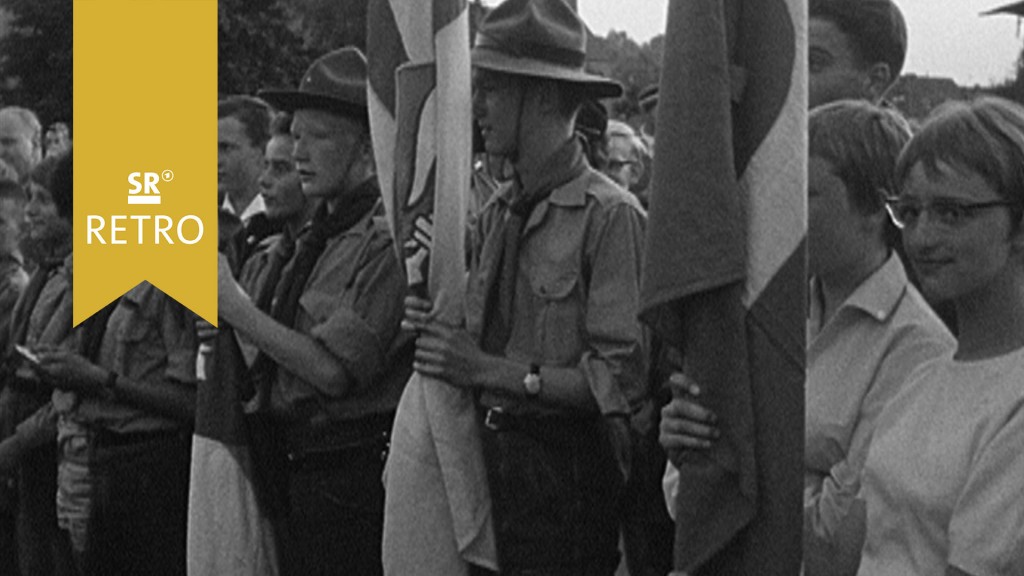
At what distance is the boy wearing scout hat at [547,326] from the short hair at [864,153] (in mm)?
968

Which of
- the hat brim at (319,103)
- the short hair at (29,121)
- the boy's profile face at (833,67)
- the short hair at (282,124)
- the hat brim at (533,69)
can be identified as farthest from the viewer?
the short hair at (29,121)

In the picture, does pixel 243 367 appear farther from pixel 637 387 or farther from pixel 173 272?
pixel 637 387

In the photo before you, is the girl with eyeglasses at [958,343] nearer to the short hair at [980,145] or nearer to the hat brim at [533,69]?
the short hair at [980,145]

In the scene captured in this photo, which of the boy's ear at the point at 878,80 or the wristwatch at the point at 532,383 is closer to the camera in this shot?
the wristwatch at the point at 532,383

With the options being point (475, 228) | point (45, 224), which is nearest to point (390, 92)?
point (475, 228)

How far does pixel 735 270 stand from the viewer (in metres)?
3.04

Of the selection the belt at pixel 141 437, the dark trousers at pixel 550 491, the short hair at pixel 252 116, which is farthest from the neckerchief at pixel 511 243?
the short hair at pixel 252 116

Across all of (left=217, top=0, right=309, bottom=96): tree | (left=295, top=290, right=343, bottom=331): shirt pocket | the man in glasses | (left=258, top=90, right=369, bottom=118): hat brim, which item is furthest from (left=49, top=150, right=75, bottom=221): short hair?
(left=217, top=0, right=309, bottom=96): tree

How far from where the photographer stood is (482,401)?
4.32m

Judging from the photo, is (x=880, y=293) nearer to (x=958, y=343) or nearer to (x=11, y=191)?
(x=958, y=343)

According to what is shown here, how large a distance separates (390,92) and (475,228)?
1.39 feet

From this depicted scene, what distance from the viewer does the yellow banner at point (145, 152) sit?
20.2ft

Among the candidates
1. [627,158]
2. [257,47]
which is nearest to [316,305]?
[627,158]

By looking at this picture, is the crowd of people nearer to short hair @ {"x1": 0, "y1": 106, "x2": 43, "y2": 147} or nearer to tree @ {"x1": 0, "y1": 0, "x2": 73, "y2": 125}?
short hair @ {"x1": 0, "y1": 106, "x2": 43, "y2": 147}
